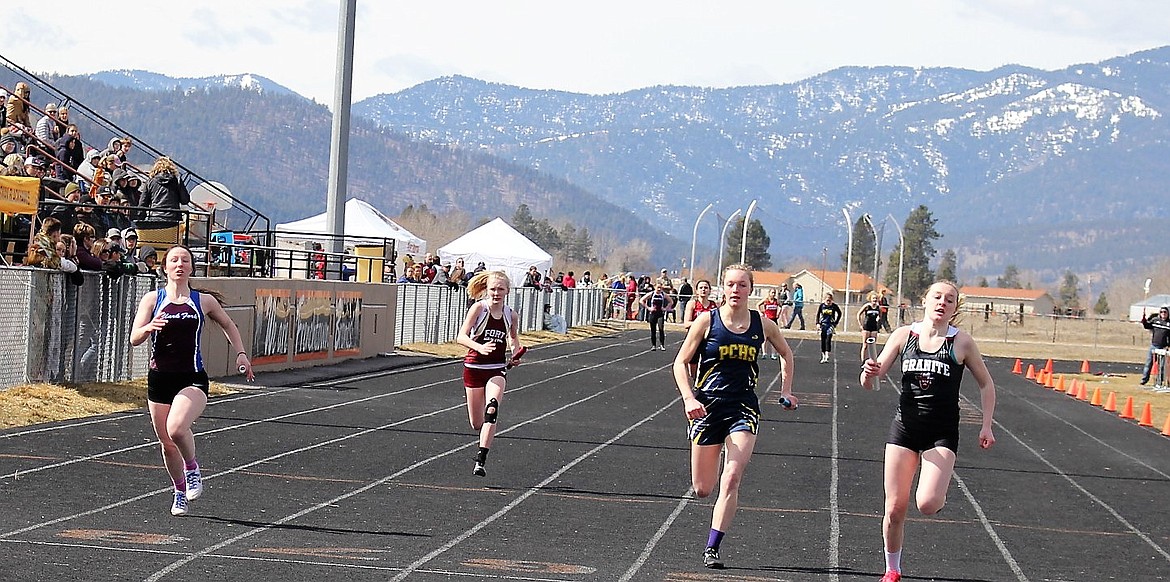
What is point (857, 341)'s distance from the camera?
63.2 m

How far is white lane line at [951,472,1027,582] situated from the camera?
9.83 m

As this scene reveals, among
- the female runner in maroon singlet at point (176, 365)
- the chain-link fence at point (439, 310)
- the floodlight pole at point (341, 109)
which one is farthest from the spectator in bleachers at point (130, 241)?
the chain-link fence at point (439, 310)

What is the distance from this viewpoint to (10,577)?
7.92 meters

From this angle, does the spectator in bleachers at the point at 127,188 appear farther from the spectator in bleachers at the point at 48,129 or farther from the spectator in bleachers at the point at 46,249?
the spectator in bleachers at the point at 46,249

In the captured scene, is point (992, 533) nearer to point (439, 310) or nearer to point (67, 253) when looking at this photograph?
point (67, 253)

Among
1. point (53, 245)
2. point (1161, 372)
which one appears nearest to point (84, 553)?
point (53, 245)

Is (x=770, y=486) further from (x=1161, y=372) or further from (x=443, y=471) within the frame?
(x=1161, y=372)

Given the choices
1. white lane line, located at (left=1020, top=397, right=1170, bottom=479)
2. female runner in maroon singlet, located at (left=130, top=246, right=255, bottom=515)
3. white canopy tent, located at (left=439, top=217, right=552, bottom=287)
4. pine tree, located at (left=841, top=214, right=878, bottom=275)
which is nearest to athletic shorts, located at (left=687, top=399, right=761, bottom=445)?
female runner in maroon singlet, located at (left=130, top=246, right=255, bottom=515)

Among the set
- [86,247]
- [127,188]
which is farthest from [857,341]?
[86,247]

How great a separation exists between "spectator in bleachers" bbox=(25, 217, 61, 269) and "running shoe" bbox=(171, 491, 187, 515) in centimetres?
844

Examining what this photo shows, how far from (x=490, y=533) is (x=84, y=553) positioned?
2.75m

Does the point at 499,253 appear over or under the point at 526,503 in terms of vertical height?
over

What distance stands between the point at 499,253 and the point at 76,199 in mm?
43351

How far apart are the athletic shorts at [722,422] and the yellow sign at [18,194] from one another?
1165 cm
